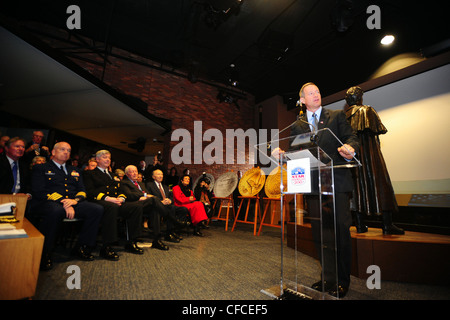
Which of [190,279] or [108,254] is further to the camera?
[108,254]

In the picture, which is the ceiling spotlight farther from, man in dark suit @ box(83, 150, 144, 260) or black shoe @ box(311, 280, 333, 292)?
man in dark suit @ box(83, 150, 144, 260)

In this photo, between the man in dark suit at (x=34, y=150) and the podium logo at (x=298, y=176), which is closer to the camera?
the podium logo at (x=298, y=176)

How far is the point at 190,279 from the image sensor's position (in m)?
1.95

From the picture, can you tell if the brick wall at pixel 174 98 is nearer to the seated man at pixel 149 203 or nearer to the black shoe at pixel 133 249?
the seated man at pixel 149 203

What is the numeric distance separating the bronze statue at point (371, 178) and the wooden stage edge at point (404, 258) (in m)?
0.36

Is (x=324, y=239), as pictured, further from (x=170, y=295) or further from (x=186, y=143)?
(x=186, y=143)

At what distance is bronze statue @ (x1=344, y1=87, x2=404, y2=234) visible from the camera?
8.04 ft

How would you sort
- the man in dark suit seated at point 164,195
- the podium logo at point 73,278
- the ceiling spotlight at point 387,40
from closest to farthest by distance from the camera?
the podium logo at point 73,278 → the man in dark suit seated at point 164,195 → the ceiling spotlight at point 387,40

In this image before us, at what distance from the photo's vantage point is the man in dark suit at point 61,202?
2.34 metres

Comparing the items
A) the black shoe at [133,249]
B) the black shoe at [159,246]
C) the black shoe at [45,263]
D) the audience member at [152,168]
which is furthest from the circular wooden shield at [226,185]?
the black shoe at [45,263]

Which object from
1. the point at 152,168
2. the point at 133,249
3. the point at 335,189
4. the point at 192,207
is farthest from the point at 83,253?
the point at 152,168

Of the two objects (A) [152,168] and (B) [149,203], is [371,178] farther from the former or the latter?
(A) [152,168]

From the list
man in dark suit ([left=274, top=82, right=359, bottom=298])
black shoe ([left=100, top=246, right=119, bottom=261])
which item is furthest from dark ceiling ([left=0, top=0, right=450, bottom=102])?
black shoe ([left=100, top=246, right=119, bottom=261])

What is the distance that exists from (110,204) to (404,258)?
325cm
